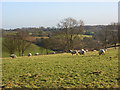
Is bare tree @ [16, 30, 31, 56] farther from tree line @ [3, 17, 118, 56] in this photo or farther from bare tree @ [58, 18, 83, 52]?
bare tree @ [58, 18, 83, 52]

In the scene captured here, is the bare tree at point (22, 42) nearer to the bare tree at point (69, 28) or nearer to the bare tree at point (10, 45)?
→ the bare tree at point (10, 45)

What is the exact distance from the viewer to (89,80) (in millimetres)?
10070

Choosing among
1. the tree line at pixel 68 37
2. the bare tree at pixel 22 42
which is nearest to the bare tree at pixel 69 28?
the tree line at pixel 68 37

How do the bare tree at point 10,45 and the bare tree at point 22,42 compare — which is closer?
the bare tree at point 10,45

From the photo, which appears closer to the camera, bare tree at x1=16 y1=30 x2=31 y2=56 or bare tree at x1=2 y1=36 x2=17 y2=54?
bare tree at x1=2 y1=36 x2=17 y2=54

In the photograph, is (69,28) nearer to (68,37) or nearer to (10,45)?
(68,37)

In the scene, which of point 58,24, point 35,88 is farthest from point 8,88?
point 58,24

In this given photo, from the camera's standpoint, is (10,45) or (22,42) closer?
(10,45)

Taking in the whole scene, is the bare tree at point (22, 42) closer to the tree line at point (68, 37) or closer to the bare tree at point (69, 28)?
the tree line at point (68, 37)

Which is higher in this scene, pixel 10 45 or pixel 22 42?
pixel 22 42

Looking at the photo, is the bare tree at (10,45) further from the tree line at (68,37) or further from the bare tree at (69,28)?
the bare tree at (69,28)

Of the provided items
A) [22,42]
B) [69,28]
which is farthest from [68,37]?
[22,42]

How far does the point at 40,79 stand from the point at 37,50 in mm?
66333

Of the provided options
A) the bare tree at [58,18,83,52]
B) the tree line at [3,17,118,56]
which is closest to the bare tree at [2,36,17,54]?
the tree line at [3,17,118,56]
